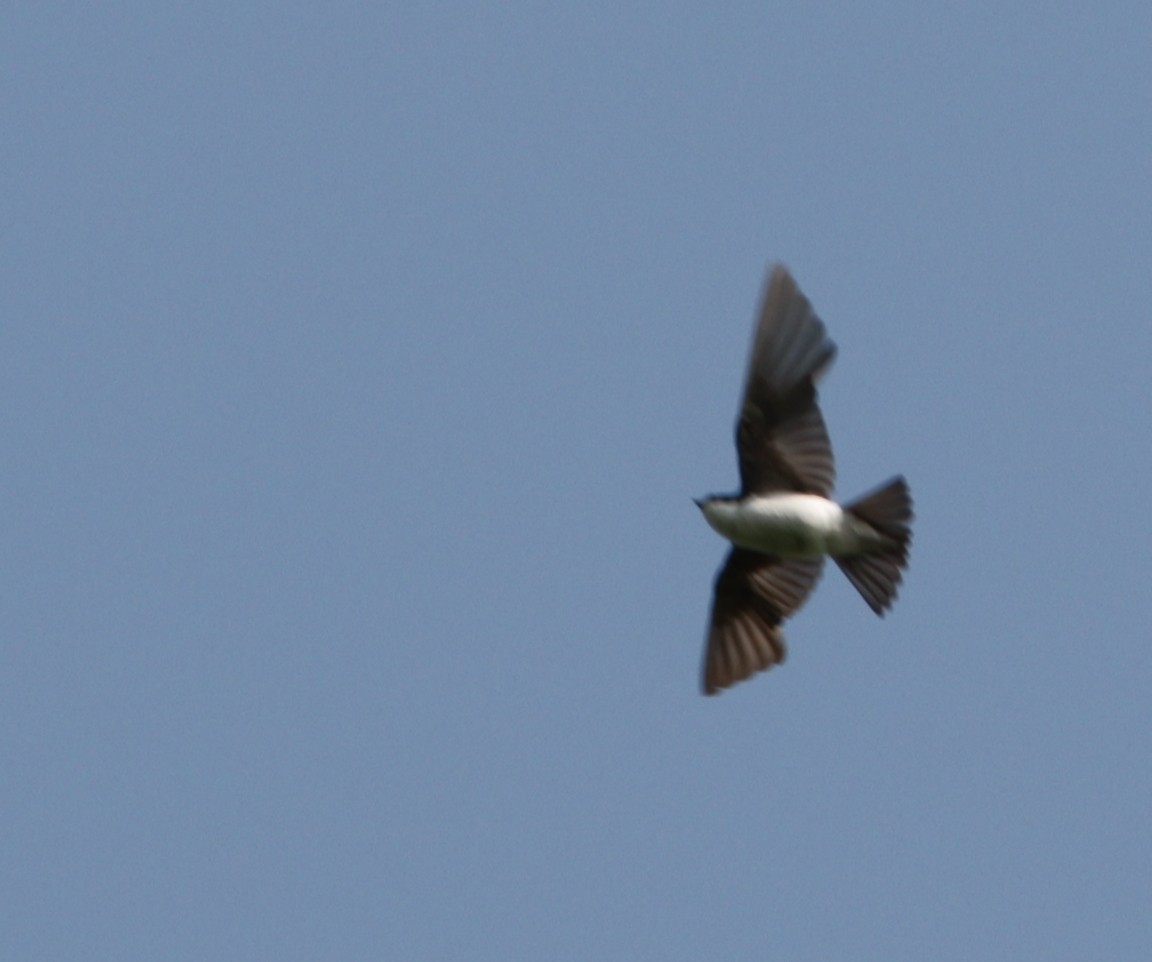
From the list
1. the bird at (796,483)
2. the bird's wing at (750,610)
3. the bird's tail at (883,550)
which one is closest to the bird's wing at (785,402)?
the bird at (796,483)

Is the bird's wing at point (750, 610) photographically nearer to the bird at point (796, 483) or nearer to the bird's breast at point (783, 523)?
the bird at point (796, 483)

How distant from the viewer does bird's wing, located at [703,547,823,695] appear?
977cm

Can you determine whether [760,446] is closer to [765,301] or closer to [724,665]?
[765,301]

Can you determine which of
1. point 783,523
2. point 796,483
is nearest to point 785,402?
point 796,483

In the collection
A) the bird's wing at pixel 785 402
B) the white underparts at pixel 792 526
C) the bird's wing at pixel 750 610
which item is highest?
the bird's wing at pixel 785 402

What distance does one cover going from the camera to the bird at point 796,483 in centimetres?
882

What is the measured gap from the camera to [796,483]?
9.09 m

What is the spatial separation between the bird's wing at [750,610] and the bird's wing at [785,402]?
70cm

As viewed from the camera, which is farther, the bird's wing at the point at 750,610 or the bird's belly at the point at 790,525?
the bird's wing at the point at 750,610

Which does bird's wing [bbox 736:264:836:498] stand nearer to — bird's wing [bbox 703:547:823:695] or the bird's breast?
the bird's breast

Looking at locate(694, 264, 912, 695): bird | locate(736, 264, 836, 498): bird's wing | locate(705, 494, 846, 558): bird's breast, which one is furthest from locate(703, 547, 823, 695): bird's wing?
locate(736, 264, 836, 498): bird's wing

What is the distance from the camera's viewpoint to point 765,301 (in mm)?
8875

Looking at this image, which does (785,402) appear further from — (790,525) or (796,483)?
(790,525)

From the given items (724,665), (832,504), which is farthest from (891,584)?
(724,665)
